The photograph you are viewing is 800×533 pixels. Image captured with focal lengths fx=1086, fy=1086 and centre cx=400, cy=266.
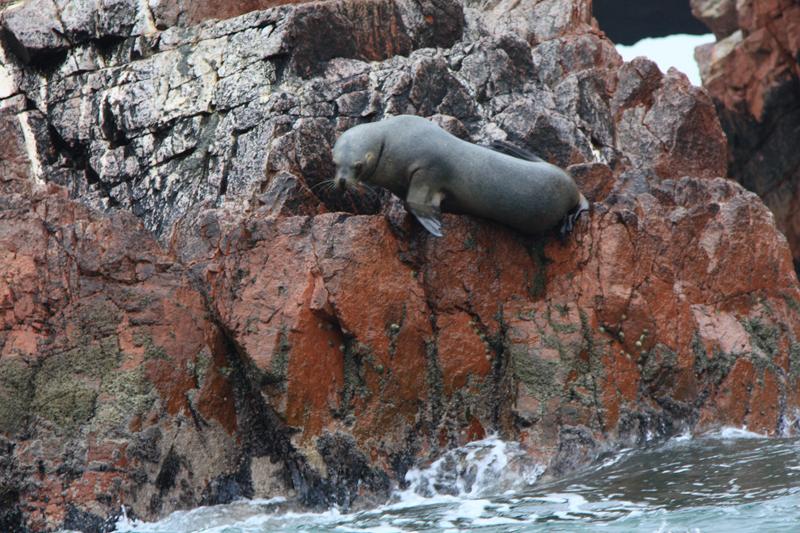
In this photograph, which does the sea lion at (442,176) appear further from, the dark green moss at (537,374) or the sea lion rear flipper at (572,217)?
the dark green moss at (537,374)

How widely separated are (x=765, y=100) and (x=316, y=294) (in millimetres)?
12719

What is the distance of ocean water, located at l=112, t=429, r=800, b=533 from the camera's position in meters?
5.47

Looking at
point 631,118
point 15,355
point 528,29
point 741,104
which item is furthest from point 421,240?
point 741,104

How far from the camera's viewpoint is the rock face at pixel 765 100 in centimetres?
1698

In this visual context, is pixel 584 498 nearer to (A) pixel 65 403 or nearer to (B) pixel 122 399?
(B) pixel 122 399

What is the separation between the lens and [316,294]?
6.61m

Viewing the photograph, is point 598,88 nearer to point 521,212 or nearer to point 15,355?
point 521,212

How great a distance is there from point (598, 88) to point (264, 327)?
4143 mm

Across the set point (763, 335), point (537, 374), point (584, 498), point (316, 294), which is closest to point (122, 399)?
point (316, 294)

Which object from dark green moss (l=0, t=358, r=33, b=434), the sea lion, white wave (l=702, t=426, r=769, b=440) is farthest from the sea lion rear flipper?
dark green moss (l=0, t=358, r=33, b=434)

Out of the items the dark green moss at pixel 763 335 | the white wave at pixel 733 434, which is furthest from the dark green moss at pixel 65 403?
the dark green moss at pixel 763 335

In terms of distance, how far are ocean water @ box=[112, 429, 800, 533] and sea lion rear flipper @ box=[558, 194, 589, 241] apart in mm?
1470

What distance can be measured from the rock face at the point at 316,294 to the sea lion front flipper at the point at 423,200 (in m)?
0.17

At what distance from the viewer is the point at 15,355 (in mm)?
6480
